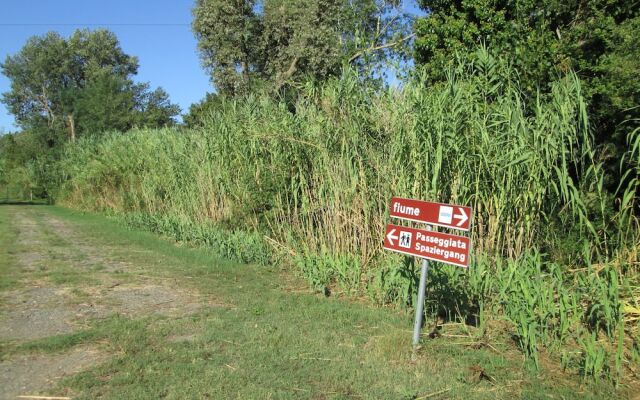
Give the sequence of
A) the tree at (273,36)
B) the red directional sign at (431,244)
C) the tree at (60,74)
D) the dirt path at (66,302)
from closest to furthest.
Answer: the red directional sign at (431,244), the dirt path at (66,302), the tree at (273,36), the tree at (60,74)

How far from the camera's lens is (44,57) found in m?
58.8

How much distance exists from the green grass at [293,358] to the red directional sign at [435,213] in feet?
4.03

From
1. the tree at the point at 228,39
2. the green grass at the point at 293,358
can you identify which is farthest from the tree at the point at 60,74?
the green grass at the point at 293,358

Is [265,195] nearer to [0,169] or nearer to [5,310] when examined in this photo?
[5,310]

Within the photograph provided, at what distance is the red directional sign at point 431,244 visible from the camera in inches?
178

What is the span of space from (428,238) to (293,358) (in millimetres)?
1635

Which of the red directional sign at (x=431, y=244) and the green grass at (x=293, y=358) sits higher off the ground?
the red directional sign at (x=431, y=244)

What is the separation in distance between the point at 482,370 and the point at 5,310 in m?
5.51

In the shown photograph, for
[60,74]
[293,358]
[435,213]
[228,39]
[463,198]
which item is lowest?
[293,358]

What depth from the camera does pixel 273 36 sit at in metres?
31.1

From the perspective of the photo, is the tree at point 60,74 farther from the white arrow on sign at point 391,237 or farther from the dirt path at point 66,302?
the white arrow on sign at point 391,237

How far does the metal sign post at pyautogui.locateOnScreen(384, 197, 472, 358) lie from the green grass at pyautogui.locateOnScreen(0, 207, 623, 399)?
52 cm

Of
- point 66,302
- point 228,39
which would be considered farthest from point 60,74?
point 66,302

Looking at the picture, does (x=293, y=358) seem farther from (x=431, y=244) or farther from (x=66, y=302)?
(x=66, y=302)
